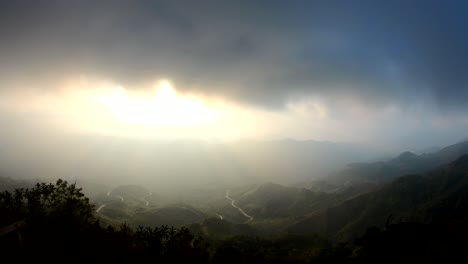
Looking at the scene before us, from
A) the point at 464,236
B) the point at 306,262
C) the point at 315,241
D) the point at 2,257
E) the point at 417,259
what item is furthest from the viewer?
the point at 315,241

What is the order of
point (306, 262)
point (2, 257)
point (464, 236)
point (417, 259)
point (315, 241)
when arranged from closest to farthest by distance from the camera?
point (2, 257)
point (417, 259)
point (464, 236)
point (306, 262)
point (315, 241)

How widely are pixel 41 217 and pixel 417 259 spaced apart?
98.7 meters

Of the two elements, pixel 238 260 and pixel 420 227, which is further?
pixel 420 227

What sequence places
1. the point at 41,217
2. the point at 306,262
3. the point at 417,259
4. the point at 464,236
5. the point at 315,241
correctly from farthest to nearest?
the point at 315,241 → the point at 306,262 → the point at 41,217 → the point at 464,236 → the point at 417,259

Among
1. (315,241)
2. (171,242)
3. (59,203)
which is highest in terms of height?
(59,203)

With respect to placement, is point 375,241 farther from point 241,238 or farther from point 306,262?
point 241,238

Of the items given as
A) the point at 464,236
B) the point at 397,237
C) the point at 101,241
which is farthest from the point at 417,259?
the point at 101,241

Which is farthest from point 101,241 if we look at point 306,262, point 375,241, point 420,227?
point 420,227

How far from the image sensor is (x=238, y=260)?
89.6 m

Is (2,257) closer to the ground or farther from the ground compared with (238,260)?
farther from the ground

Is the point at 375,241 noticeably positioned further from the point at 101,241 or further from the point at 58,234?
the point at 58,234

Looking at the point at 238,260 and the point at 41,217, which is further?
the point at 41,217

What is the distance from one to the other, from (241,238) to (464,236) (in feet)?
368

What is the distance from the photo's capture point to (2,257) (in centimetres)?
6731
